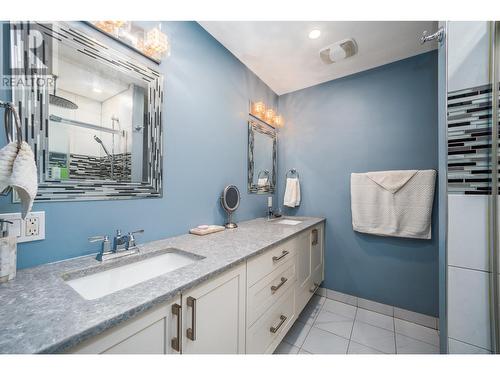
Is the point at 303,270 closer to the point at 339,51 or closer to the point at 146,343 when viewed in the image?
the point at 146,343

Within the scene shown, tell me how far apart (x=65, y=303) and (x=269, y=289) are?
3.01ft

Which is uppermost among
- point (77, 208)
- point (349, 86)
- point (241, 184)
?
point (349, 86)

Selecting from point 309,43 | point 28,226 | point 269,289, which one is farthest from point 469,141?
point 28,226

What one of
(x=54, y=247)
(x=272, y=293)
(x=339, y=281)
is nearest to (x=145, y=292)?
(x=54, y=247)

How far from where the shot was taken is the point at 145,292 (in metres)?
0.61

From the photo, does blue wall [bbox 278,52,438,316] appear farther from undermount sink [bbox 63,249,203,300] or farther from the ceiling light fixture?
undermount sink [bbox 63,249,203,300]

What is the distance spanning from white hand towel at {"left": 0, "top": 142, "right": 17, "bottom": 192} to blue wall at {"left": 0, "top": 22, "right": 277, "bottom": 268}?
23 centimetres

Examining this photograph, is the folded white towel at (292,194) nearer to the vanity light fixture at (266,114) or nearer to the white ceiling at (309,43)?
the vanity light fixture at (266,114)

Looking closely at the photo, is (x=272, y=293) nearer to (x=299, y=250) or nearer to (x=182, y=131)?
(x=299, y=250)

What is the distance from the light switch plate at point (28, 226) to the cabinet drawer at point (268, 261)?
861mm

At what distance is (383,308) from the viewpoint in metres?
1.84

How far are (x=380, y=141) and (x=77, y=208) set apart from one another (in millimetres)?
2311

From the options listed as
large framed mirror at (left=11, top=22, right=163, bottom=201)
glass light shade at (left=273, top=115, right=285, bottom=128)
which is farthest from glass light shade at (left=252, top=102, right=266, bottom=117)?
large framed mirror at (left=11, top=22, right=163, bottom=201)

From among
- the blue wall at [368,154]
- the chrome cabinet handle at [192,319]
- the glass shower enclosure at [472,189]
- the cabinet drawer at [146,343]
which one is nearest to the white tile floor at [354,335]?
the blue wall at [368,154]
